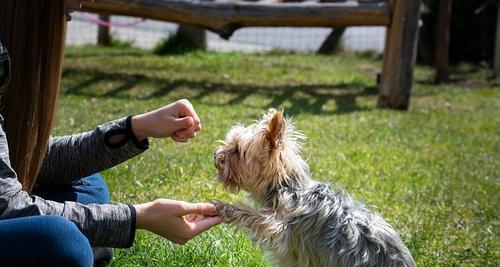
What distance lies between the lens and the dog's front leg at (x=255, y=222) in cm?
341

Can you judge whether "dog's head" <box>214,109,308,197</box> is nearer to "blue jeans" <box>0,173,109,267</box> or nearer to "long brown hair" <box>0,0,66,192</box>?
"long brown hair" <box>0,0,66,192</box>

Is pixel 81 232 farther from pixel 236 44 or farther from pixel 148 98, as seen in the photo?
pixel 236 44

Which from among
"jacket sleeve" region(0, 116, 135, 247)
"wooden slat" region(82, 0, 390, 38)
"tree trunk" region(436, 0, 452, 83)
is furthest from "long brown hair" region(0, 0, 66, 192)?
"tree trunk" region(436, 0, 452, 83)

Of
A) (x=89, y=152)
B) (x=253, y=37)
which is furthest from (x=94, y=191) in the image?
(x=253, y=37)

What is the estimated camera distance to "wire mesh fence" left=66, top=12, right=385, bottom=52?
16.5m

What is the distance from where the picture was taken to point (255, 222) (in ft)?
11.3

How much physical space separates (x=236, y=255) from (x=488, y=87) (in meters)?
10.2

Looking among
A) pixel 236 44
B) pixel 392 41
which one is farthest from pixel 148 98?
pixel 236 44

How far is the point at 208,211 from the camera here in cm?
335

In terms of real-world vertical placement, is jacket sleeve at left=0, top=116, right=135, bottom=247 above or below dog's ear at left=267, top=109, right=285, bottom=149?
below

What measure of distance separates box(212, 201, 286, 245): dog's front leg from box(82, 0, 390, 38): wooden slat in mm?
6801

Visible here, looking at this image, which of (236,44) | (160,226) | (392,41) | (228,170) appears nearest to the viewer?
(160,226)

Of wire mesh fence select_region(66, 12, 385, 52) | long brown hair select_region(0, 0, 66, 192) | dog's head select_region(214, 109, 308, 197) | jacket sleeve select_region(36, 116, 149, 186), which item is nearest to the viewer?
long brown hair select_region(0, 0, 66, 192)

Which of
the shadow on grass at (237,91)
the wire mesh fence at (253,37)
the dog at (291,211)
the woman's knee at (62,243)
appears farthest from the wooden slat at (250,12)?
the woman's knee at (62,243)
